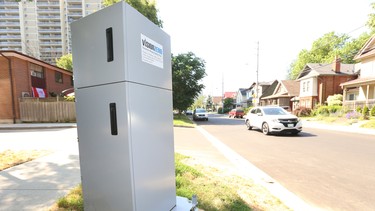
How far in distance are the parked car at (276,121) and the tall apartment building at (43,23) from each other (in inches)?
3111

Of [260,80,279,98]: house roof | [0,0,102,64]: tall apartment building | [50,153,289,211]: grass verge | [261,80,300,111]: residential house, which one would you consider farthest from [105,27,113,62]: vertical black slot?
[0,0,102,64]: tall apartment building

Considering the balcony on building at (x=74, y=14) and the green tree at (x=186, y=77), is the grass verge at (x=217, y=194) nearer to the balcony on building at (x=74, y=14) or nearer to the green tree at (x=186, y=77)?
the green tree at (x=186, y=77)

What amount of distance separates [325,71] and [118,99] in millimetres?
33081

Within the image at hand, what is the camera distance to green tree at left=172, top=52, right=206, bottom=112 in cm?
2278

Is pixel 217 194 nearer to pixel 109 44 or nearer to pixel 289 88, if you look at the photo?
pixel 109 44

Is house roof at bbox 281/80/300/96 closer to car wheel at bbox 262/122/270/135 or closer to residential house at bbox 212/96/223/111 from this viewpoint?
car wheel at bbox 262/122/270/135

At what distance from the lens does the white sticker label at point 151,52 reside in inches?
70.8

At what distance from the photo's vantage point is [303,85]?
30578 millimetres

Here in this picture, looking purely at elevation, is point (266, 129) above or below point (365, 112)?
below

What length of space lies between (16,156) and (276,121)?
10.6m

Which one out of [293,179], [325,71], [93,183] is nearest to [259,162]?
[293,179]

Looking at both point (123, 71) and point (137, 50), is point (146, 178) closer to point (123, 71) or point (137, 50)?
point (123, 71)

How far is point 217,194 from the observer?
3182mm

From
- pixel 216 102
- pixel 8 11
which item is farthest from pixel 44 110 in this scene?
pixel 216 102
